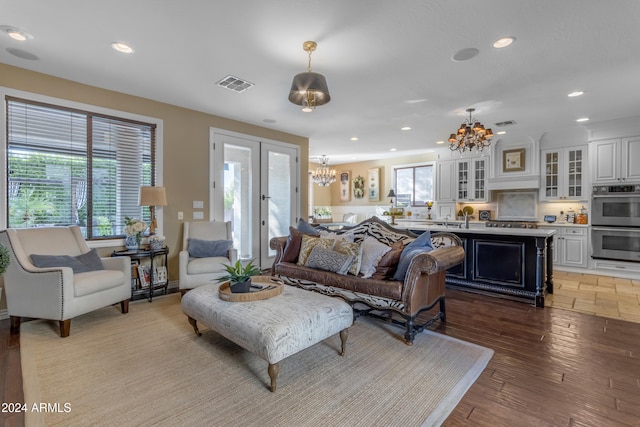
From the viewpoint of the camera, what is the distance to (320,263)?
343 centimetres

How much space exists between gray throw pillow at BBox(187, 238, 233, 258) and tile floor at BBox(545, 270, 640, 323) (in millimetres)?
4259

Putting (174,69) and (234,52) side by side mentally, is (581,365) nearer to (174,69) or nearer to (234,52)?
(234,52)

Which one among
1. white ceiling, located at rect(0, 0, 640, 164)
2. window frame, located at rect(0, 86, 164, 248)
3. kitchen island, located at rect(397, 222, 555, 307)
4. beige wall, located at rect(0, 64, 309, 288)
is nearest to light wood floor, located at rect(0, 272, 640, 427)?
kitchen island, located at rect(397, 222, 555, 307)

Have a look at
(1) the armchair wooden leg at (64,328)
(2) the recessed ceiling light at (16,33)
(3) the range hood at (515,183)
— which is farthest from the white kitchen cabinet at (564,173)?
(2) the recessed ceiling light at (16,33)

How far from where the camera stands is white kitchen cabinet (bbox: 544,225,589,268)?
5.53m

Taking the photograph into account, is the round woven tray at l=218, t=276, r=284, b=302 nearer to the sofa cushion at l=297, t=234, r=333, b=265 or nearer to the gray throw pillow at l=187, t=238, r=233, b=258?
the sofa cushion at l=297, t=234, r=333, b=265

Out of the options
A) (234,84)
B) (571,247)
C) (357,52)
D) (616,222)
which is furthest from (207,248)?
(616,222)

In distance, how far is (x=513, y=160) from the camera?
654 cm

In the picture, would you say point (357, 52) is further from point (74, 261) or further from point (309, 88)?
point (74, 261)

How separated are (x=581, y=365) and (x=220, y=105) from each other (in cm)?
493

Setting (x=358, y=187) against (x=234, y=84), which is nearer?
(x=234, y=84)

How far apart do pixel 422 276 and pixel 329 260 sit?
103 centimetres

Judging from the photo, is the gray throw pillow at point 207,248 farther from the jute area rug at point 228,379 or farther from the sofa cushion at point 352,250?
the sofa cushion at point 352,250

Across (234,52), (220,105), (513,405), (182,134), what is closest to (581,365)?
(513,405)
